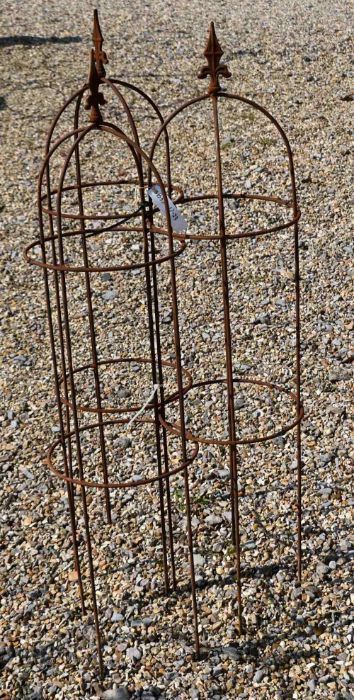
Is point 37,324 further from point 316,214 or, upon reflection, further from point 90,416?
point 316,214

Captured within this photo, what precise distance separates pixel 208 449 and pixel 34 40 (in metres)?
6.88

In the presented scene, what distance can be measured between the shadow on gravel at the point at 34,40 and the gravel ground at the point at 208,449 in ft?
2.86

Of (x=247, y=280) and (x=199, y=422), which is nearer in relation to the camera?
(x=199, y=422)

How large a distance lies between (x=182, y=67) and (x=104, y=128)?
21.0 feet

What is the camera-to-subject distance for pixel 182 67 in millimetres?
8766

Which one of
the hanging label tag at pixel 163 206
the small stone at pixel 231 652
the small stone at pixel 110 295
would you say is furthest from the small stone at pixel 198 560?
the small stone at pixel 110 295

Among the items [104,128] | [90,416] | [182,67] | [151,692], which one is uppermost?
[182,67]

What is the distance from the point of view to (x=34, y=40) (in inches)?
375

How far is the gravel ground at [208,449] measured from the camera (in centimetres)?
289

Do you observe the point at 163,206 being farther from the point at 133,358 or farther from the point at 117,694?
the point at 133,358

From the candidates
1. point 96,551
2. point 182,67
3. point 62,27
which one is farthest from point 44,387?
point 62,27

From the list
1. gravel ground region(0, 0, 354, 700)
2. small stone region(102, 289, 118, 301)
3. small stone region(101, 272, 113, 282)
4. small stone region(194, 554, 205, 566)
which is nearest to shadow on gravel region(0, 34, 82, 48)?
gravel ground region(0, 0, 354, 700)

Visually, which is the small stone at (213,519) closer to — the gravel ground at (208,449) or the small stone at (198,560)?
the gravel ground at (208,449)

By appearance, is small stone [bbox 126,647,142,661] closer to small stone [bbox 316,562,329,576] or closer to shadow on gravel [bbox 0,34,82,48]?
small stone [bbox 316,562,329,576]
